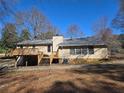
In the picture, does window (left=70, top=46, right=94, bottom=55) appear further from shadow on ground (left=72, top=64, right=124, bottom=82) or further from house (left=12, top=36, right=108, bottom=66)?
shadow on ground (left=72, top=64, right=124, bottom=82)

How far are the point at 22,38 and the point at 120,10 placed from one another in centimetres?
3752

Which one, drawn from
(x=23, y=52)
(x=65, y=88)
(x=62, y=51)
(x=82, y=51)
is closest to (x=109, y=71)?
(x=65, y=88)

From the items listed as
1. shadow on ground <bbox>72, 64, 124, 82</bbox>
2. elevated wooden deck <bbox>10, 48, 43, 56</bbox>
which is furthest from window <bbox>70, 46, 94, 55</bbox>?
shadow on ground <bbox>72, 64, 124, 82</bbox>

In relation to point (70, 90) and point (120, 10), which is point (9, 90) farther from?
point (120, 10)

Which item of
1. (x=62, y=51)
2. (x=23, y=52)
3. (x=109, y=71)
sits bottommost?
(x=109, y=71)

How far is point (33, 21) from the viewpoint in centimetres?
5191

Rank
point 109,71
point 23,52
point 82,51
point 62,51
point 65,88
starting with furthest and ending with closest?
point 62,51, point 82,51, point 23,52, point 109,71, point 65,88

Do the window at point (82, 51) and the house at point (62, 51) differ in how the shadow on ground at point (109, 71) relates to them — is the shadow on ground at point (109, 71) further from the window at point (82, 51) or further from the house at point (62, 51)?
the window at point (82, 51)

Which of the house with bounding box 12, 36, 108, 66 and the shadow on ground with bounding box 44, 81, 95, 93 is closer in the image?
the shadow on ground with bounding box 44, 81, 95, 93

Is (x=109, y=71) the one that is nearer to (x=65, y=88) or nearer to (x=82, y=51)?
(x=65, y=88)

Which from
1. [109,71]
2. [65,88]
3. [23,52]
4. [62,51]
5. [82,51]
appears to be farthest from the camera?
[62,51]

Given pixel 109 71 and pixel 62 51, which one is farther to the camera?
pixel 62 51

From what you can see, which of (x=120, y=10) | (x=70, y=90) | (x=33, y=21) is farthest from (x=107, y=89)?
(x=33, y=21)

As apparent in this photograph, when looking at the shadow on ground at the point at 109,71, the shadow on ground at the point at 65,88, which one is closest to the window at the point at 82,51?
the shadow on ground at the point at 109,71
